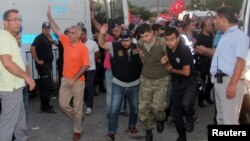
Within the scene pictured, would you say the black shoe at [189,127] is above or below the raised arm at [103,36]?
below

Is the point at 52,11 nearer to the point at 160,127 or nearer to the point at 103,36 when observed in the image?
the point at 103,36

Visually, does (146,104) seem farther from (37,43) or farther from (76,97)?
(37,43)

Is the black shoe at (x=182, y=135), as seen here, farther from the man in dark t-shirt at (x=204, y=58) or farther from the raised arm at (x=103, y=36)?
the man in dark t-shirt at (x=204, y=58)

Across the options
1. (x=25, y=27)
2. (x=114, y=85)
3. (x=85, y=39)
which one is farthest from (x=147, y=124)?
(x=25, y=27)

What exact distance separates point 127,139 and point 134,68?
3.72ft

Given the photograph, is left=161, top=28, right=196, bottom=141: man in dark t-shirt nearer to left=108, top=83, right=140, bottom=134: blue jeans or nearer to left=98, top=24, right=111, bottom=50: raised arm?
left=108, top=83, right=140, bottom=134: blue jeans

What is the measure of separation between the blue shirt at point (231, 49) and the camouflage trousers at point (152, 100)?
117 cm

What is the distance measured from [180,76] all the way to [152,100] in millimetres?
526

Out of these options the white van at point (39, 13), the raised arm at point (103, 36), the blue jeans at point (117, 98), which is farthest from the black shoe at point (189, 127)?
the white van at point (39, 13)

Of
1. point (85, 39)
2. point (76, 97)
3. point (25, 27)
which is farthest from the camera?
point (25, 27)

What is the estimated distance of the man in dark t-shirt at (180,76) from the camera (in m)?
6.56

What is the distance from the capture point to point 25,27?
1020 centimetres

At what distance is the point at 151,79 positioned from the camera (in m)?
6.68

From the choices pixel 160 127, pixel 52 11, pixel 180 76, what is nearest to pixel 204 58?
pixel 160 127
